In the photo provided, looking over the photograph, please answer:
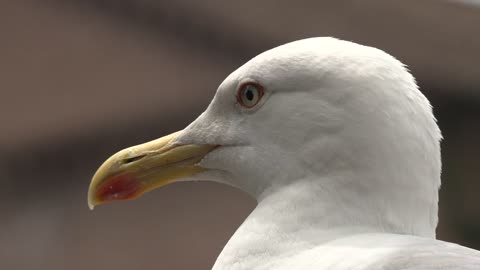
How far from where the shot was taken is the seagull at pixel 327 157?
197cm

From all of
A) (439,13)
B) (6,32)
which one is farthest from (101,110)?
(439,13)

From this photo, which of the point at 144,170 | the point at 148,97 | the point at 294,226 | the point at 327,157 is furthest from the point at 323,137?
the point at 148,97

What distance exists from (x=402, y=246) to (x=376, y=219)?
16cm

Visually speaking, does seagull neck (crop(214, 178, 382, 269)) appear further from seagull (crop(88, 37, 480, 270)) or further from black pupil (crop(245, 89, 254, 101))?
black pupil (crop(245, 89, 254, 101))

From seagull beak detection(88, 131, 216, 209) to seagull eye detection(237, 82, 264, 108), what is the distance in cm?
14

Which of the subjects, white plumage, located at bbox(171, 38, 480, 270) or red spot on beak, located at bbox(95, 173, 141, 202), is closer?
white plumage, located at bbox(171, 38, 480, 270)

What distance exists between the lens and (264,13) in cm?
525

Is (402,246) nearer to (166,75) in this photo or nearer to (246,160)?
(246,160)

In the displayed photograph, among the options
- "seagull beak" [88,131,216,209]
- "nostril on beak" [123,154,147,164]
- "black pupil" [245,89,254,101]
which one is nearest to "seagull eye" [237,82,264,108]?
"black pupil" [245,89,254,101]

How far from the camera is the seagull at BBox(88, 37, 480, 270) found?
1.97m

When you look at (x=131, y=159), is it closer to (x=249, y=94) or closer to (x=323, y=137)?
(x=249, y=94)

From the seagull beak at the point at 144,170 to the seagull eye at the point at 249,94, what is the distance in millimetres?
137

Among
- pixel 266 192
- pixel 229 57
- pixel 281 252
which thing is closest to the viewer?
pixel 281 252

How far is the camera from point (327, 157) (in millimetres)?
2059
